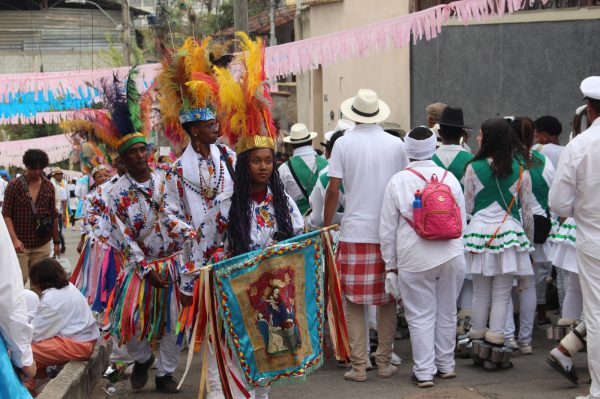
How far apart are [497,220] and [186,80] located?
2.82m

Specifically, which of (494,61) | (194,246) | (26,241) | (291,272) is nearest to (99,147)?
(26,241)

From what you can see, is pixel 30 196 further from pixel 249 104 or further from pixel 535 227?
pixel 249 104

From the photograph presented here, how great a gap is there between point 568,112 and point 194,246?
9543mm

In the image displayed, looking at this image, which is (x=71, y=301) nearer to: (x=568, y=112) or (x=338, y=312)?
(x=338, y=312)

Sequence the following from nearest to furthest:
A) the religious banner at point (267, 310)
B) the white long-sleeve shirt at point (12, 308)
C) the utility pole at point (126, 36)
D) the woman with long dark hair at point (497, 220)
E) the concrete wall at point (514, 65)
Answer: the white long-sleeve shirt at point (12, 308), the religious banner at point (267, 310), the woman with long dark hair at point (497, 220), the concrete wall at point (514, 65), the utility pole at point (126, 36)

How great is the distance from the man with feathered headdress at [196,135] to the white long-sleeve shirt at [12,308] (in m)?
2.49

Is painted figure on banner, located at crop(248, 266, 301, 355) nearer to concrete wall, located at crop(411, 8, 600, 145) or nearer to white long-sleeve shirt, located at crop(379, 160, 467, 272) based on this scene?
white long-sleeve shirt, located at crop(379, 160, 467, 272)

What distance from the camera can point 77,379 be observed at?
7.57m

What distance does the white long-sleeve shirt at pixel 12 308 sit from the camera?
4.34 meters

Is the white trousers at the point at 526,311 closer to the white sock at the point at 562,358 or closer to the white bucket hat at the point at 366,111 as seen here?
the white sock at the point at 562,358

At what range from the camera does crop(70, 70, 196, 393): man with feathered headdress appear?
7500 millimetres

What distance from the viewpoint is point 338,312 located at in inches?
255

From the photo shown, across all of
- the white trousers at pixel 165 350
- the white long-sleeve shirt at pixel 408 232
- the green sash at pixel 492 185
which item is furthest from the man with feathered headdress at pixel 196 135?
the green sash at pixel 492 185

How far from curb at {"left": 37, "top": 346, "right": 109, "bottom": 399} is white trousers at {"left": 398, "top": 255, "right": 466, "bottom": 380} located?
259 cm
